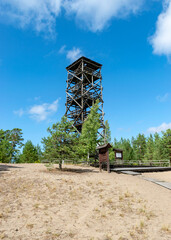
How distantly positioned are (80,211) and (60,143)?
10325 mm

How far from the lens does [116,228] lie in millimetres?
6328

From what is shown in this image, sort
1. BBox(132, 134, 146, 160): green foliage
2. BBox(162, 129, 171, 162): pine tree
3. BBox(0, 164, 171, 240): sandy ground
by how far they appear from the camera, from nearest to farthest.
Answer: BBox(0, 164, 171, 240): sandy ground, BBox(162, 129, 171, 162): pine tree, BBox(132, 134, 146, 160): green foliage

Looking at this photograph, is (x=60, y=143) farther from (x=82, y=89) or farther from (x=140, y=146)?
(x=140, y=146)

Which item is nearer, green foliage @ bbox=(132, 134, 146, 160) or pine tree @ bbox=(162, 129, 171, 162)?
pine tree @ bbox=(162, 129, 171, 162)

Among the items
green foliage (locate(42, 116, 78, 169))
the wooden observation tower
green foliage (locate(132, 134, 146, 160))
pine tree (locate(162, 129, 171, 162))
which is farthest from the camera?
green foliage (locate(132, 134, 146, 160))

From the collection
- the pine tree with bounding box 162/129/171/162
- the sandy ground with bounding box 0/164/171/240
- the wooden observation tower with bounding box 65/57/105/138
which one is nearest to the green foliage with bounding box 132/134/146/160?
the pine tree with bounding box 162/129/171/162

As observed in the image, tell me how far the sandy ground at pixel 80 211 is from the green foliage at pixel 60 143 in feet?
17.2

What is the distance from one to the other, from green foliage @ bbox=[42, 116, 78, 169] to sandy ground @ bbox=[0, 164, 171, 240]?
206 inches

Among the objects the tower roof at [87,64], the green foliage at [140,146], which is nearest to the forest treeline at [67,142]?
the tower roof at [87,64]

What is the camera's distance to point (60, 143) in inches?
691

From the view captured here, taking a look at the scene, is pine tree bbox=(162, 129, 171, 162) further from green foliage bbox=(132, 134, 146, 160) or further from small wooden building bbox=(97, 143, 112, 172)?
small wooden building bbox=(97, 143, 112, 172)

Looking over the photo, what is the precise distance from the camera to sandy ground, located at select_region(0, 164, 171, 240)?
5910 millimetres

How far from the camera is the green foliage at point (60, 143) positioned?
1662 centimetres

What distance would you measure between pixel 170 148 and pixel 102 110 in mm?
27533
